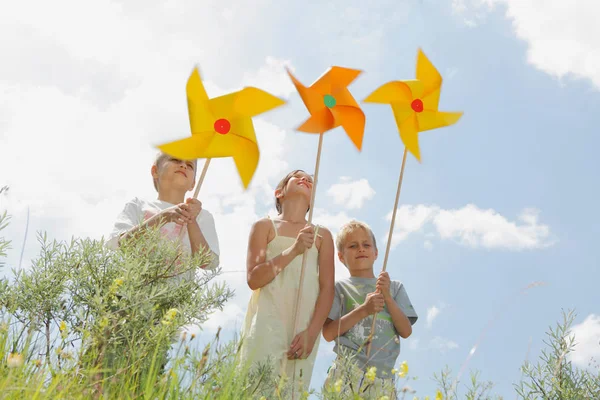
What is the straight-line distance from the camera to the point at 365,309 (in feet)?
14.6

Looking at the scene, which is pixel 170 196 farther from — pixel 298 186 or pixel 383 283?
pixel 383 283

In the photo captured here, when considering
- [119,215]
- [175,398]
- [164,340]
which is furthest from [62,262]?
[175,398]

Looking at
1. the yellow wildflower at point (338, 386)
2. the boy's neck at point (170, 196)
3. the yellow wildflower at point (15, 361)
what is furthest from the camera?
the boy's neck at point (170, 196)

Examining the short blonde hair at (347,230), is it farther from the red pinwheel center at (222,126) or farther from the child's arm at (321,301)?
the red pinwheel center at (222,126)

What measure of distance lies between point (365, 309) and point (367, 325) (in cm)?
34

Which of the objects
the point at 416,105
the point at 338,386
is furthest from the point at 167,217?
the point at 416,105

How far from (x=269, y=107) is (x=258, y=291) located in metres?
1.43

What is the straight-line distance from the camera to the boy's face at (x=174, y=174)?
4891mm

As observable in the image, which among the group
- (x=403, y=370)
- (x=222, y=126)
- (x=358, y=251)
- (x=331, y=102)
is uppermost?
(x=331, y=102)

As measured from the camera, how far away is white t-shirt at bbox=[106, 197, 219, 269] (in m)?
4.43

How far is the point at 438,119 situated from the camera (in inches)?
215

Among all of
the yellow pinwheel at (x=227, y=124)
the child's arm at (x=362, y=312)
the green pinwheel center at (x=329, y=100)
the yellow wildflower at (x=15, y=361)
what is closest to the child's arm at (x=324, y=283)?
the child's arm at (x=362, y=312)

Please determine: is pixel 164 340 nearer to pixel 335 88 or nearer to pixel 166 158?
pixel 166 158

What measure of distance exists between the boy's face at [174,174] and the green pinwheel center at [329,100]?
1.23 m
